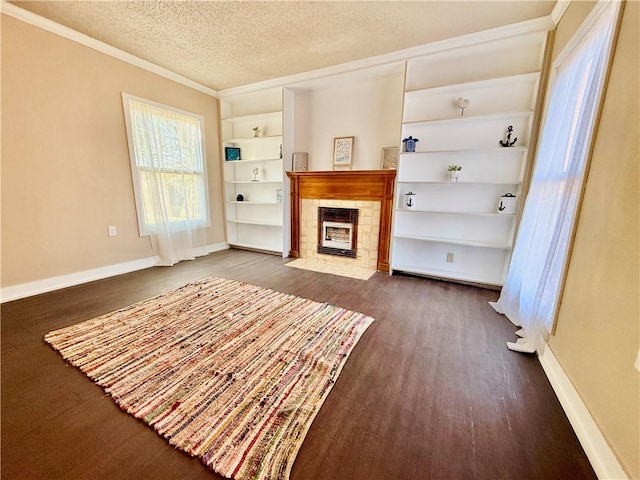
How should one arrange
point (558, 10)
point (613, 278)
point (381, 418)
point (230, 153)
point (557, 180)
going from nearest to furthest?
point (613, 278) → point (381, 418) → point (557, 180) → point (558, 10) → point (230, 153)

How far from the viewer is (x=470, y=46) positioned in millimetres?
2631

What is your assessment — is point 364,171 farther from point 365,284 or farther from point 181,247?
point 181,247

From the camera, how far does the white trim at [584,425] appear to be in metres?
0.96

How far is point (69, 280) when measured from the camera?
279cm

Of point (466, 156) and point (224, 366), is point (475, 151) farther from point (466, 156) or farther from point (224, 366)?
point (224, 366)

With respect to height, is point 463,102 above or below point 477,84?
below

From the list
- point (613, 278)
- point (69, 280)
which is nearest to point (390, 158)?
point (613, 278)

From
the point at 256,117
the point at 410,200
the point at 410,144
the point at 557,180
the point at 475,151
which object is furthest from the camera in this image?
the point at 256,117

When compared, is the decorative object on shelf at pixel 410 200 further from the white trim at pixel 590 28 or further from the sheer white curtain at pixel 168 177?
the sheer white curtain at pixel 168 177

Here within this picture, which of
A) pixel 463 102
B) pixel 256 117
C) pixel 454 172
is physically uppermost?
pixel 256 117

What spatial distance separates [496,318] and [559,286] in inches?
32.2

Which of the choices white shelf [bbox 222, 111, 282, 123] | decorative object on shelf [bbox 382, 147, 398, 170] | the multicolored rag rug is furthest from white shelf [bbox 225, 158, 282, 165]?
the multicolored rag rug

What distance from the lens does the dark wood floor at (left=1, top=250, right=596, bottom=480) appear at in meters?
1.00

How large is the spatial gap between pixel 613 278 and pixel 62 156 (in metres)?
4.43
